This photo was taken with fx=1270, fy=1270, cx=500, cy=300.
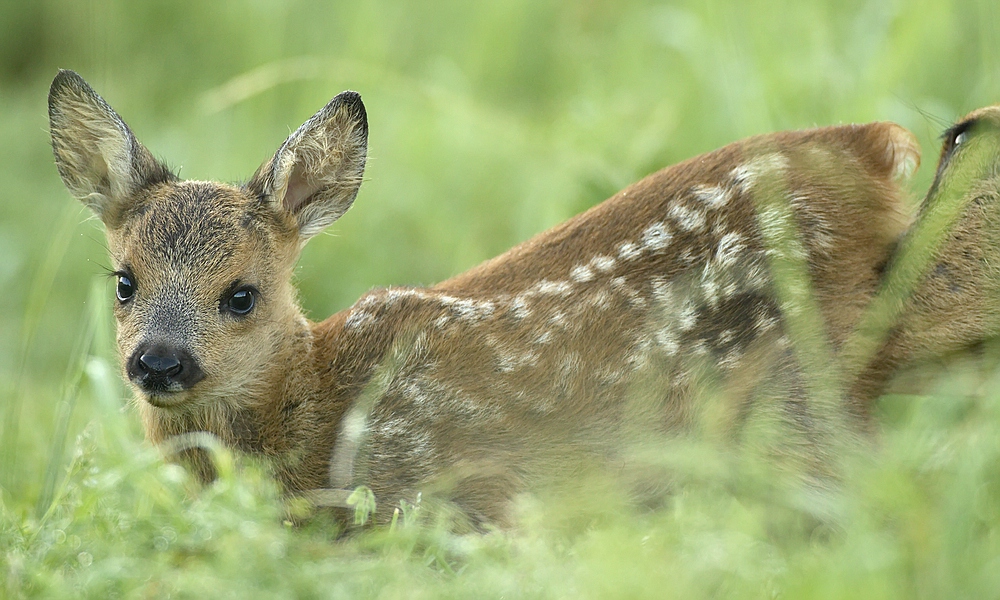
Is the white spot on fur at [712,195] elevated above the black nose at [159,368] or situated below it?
below

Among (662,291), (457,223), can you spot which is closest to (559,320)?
(662,291)

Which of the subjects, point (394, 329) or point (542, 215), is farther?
point (542, 215)

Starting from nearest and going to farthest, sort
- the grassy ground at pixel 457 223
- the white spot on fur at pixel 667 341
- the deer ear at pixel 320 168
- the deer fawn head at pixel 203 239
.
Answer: the grassy ground at pixel 457 223 → the deer fawn head at pixel 203 239 → the white spot on fur at pixel 667 341 → the deer ear at pixel 320 168

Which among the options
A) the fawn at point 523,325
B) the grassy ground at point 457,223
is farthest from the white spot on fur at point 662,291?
the grassy ground at point 457,223

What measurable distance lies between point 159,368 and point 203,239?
1.76 ft

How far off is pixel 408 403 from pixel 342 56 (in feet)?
15.8

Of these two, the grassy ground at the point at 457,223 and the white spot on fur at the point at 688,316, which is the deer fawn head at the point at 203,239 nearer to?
the grassy ground at the point at 457,223

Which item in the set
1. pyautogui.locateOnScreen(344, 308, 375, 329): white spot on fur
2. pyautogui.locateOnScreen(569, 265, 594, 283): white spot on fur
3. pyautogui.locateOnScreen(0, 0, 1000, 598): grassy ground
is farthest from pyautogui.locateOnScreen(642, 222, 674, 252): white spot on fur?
pyautogui.locateOnScreen(344, 308, 375, 329): white spot on fur

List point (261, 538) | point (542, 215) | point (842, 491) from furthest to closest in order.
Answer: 1. point (542, 215)
2. point (842, 491)
3. point (261, 538)

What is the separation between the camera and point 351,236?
734 centimetres

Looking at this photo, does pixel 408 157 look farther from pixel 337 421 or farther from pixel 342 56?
pixel 337 421

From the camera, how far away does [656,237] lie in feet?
15.3

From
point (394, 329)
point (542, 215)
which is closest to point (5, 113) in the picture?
point (542, 215)

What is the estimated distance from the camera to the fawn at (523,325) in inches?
173
